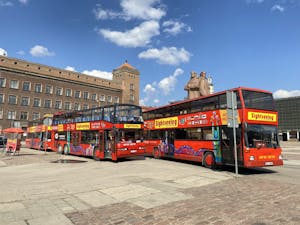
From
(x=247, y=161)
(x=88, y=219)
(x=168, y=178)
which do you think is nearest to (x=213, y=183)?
(x=168, y=178)

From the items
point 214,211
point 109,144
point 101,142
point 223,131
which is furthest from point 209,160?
point 101,142

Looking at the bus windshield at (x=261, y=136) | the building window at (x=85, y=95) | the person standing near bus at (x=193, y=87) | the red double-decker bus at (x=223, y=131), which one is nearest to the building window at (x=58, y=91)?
the building window at (x=85, y=95)

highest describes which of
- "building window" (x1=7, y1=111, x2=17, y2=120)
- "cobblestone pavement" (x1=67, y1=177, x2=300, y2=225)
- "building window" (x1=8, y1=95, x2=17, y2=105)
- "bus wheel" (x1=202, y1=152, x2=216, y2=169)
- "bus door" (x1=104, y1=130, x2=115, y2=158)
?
"building window" (x1=8, y1=95, x2=17, y2=105)

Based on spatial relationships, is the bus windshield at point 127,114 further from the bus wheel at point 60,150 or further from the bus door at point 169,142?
the bus wheel at point 60,150

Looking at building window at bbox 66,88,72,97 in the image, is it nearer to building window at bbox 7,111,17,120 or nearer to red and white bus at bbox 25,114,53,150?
building window at bbox 7,111,17,120

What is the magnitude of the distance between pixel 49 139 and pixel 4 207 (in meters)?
22.7

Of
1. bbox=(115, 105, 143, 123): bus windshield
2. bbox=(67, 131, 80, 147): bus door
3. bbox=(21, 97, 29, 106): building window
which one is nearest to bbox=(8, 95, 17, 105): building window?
bbox=(21, 97, 29, 106): building window

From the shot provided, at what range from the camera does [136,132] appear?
1719 centimetres

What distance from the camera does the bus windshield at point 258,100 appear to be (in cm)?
1166

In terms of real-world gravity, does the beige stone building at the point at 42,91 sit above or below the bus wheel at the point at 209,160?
above

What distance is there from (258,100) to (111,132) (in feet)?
31.5

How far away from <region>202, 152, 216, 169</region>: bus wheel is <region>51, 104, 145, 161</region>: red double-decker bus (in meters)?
5.36

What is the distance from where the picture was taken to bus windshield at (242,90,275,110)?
11.7 meters

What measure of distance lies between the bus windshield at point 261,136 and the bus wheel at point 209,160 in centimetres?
246
